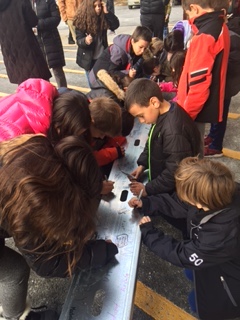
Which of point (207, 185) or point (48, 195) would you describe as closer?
point (48, 195)

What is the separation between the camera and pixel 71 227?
41.4 inches

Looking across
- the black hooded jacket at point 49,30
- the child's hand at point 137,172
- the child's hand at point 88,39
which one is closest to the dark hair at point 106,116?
the child's hand at point 137,172

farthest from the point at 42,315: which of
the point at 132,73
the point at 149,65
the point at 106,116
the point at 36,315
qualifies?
the point at 149,65

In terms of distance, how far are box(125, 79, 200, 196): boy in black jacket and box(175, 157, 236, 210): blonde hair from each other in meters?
0.40

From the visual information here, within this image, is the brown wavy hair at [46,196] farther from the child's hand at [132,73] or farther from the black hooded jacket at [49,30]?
the black hooded jacket at [49,30]

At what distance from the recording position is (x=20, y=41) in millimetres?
3600

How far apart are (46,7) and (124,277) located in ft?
12.5

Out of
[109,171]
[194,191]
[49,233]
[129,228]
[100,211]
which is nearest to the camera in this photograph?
[49,233]

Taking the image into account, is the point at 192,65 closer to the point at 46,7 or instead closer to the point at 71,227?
the point at 71,227

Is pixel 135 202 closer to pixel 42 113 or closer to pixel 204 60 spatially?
pixel 42 113

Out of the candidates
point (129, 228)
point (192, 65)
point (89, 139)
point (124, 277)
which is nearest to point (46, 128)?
point (89, 139)

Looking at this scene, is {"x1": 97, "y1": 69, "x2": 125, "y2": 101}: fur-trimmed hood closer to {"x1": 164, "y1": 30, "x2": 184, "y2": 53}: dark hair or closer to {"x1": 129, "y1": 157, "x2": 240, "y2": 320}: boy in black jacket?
{"x1": 164, "y1": 30, "x2": 184, "y2": 53}: dark hair

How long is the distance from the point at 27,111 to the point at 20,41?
2.65 m

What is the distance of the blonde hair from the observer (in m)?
1.32
